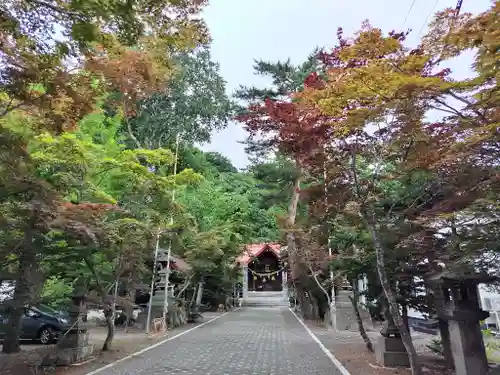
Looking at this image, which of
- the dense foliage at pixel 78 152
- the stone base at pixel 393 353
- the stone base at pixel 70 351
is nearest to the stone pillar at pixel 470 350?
the stone base at pixel 393 353

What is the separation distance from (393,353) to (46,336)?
10.5 metres

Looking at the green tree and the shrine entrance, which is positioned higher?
the green tree

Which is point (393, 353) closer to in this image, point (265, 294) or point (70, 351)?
point (70, 351)

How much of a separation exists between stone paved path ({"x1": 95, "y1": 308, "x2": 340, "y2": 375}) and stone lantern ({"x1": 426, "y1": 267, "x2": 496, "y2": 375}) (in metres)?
2.68

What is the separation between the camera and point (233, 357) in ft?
32.9

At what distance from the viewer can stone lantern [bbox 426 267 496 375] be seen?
616 cm

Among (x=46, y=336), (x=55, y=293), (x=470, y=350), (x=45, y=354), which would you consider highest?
(x=55, y=293)

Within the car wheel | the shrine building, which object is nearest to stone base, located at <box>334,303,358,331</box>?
the car wheel

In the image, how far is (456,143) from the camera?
5.88 m

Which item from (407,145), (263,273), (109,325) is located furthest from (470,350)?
(263,273)

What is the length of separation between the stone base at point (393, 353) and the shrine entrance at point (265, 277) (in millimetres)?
34971

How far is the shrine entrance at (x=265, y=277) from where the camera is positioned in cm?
4400

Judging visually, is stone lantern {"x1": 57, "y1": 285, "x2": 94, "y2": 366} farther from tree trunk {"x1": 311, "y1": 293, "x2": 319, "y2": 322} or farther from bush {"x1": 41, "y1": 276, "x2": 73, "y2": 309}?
tree trunk {"x1": 311, "y1": 293, "x2": 319, "y2": 322}

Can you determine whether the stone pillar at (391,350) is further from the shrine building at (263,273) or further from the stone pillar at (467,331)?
the shrine building at (263,273)
